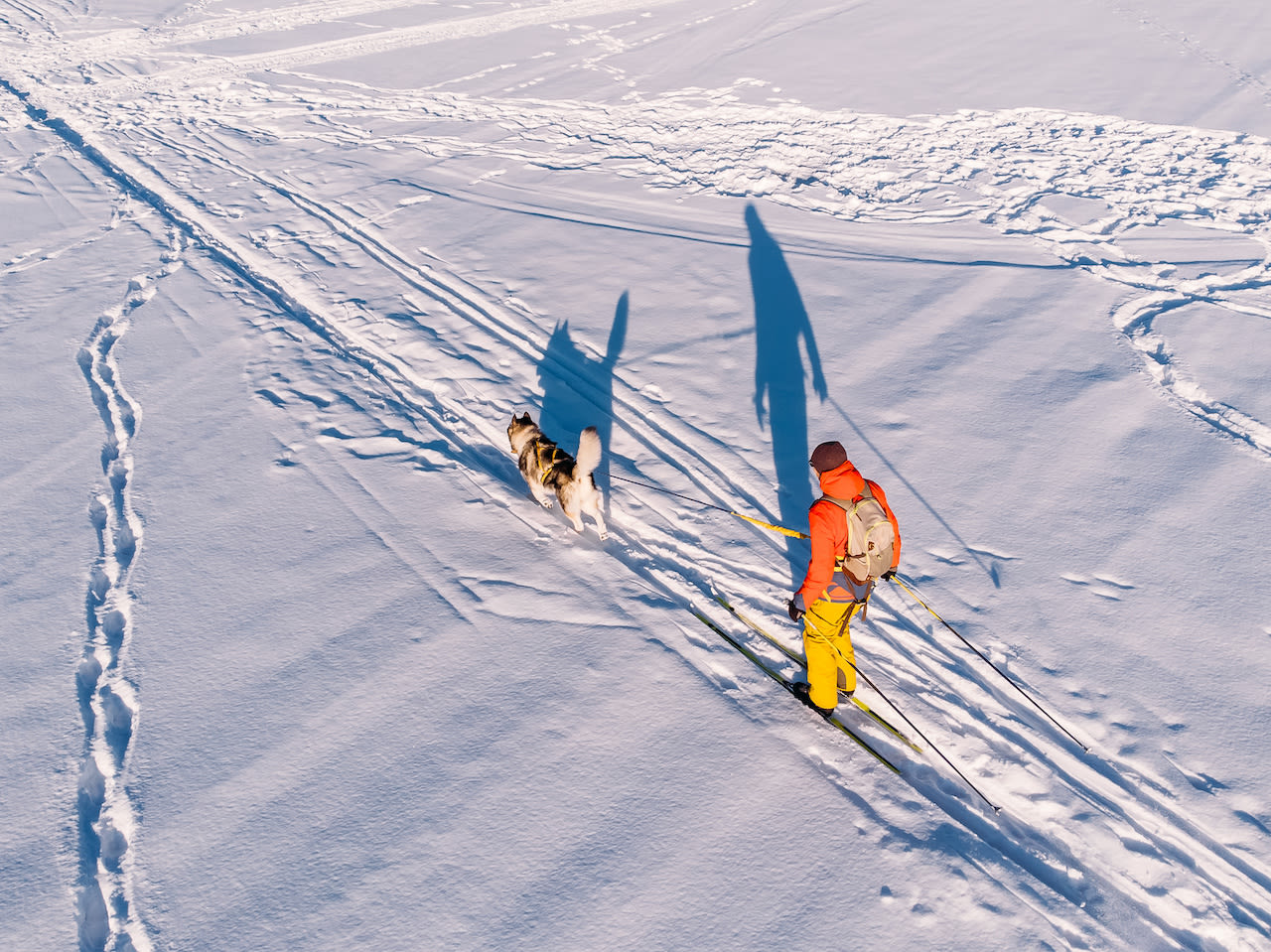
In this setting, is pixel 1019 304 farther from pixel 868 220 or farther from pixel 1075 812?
pixel 1075 812

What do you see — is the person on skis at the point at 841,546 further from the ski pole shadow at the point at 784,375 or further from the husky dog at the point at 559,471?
the husky dog at the point at 559,471

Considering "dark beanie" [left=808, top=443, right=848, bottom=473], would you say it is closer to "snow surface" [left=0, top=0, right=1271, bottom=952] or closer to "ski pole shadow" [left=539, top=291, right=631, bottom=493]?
"snow surface" [left=0, top=0, right=1271, bottom=952]

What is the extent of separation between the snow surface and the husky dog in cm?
31

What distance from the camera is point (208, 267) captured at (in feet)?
30.4

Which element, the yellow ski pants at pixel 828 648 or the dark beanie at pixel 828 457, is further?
the yellow ski pants at pixel 828 648

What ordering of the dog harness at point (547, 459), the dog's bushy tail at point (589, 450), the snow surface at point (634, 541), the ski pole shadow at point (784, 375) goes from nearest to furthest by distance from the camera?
the snow surface at point (634, 541), the dog's bushy tail at point (589, 450), the dog harness at point (547, 459), the ski pole shadow at point (784, 375)

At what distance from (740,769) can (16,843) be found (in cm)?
366

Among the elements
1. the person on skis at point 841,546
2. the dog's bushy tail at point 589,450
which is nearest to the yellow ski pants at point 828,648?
the person on skis at point 841,546

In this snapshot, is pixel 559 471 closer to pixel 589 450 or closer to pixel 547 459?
pixel 547 459

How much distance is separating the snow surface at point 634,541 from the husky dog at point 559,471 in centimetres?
31

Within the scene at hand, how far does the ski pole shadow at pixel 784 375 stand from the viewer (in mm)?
5656

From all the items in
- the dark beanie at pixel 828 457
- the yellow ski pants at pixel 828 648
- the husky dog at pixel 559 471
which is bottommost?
the yellow ski pants at pixel 828 648

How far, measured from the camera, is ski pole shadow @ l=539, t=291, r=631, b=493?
6398mm

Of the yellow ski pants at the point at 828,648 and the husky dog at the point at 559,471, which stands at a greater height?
the husky dog at the point at 559,471
